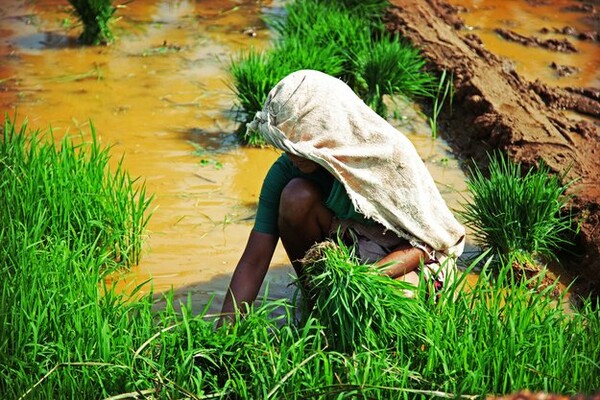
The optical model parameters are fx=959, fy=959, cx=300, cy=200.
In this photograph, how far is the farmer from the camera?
3.50 metres

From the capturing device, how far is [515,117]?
562cm

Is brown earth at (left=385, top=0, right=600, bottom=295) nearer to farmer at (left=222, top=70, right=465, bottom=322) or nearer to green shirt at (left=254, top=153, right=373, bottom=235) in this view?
farmer at (left=222, top=70, right=465, bottom=322)

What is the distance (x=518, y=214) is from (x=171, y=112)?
2604 millimetres

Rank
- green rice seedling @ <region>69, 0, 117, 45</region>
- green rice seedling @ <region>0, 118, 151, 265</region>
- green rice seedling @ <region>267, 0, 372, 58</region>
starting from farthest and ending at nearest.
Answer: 1. green rice seedling @ <region>69, 0, 117, 45</region>
2. green rice seedling @ <region>267, 0, 372, 58</region>
3. green rice seedling @ <region>0, 118, 151, 265</region>

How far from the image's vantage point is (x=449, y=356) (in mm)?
3170

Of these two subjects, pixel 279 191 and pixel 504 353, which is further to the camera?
pixel 279 191

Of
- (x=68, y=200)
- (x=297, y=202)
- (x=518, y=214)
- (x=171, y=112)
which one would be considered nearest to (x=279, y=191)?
(x=297, y=202)

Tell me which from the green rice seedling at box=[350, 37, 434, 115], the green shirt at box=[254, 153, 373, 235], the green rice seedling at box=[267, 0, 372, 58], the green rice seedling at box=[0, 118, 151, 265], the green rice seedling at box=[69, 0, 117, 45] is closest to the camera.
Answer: the green shirt at box=[254, 153, 373, 235]

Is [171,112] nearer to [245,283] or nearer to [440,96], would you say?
[440,96]

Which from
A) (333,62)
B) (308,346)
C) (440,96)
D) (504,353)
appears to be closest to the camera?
(504,353)

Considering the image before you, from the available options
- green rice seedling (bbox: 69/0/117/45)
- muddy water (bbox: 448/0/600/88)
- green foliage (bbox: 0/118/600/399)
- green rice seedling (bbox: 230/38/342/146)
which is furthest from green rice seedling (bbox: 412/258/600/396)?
green rice seedling (bbox: 69/0/117/45)

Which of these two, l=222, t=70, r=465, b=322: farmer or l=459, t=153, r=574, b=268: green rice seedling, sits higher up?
l=222, t=70, r=465, b=322: farmer

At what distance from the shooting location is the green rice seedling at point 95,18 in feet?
23.6

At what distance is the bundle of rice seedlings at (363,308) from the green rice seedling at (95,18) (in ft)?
14.5
